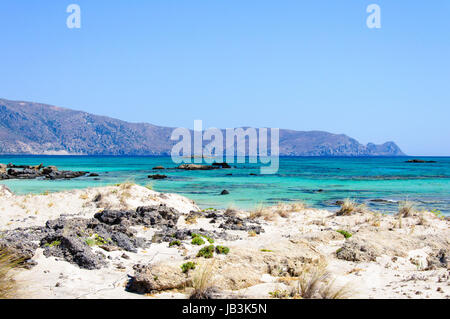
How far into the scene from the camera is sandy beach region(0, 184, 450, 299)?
22.1 feet

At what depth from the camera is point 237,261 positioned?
25.1 ft

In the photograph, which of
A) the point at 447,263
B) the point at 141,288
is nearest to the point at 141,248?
the point at 141,288

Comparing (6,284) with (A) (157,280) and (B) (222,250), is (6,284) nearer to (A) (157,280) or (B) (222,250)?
(A) (157,280)

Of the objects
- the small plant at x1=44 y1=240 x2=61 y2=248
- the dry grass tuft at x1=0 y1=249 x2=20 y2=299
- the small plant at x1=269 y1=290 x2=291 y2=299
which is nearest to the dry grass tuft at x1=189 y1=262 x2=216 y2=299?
the small plant at x1=269 y1=290 x2=291 y2=299

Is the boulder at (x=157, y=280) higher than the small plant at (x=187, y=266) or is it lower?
lower

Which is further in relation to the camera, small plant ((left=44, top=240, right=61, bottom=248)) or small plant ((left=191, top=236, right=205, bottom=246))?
small plant ((left=191, top=236, right=205, bottom=246))

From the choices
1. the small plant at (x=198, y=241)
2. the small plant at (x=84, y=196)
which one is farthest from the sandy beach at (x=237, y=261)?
the small plant at (x=84, y=196)

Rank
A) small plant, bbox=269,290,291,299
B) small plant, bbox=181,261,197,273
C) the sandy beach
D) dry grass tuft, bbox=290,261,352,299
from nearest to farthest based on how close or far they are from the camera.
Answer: dry grass tuft, bbox=290,261,352,299 < small plant, bbox=269,290,291,299 < the sandy beach < small plant, bbox=181,261,197,273

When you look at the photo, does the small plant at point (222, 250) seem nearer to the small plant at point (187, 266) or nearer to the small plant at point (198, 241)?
the small plant at point (187, 266)

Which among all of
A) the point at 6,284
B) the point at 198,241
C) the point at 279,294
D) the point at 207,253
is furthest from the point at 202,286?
the point at 198,241

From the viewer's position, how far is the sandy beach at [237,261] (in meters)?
6.73

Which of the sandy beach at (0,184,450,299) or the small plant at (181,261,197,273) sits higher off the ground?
the small plant at (181,261,197,273)

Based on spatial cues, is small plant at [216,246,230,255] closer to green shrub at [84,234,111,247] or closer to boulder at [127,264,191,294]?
boulder at [127,264,191,294]

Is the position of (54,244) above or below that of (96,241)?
above
